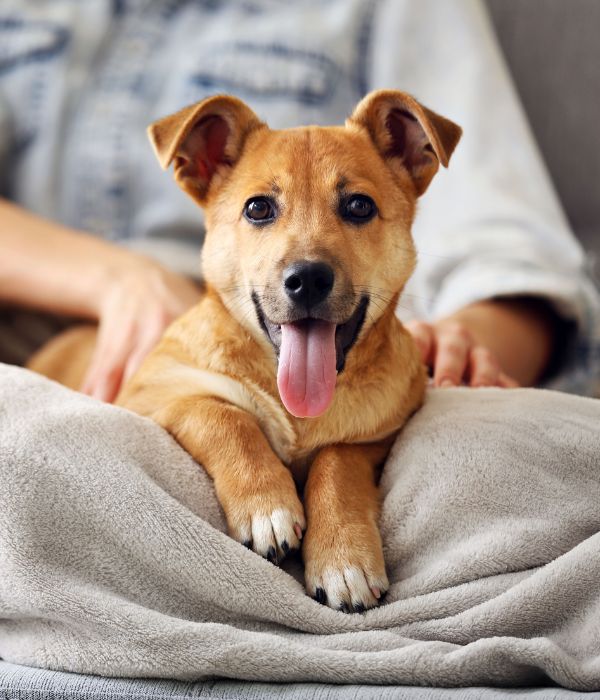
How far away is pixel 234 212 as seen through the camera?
132cm

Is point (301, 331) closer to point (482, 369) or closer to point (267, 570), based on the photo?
point (267, 570)

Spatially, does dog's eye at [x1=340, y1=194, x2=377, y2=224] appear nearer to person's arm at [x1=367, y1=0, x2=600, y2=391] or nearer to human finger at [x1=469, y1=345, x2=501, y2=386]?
human finger at [x1=469, y1=345, x2=501, y2=386]

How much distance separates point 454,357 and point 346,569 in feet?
2.09

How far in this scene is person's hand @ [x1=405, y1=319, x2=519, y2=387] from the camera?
5.14ft

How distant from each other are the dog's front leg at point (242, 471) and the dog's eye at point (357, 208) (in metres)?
0.32

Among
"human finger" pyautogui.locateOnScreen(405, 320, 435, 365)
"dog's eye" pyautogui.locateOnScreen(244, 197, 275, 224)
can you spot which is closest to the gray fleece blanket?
"dog's eye" pyautogui.locateOnScreen(244, 197, 275, 224)

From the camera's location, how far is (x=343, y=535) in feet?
3.52

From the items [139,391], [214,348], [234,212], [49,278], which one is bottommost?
[49,278]

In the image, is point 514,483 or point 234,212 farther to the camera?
point 234,212

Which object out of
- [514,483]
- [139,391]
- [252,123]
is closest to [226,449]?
[139,391]

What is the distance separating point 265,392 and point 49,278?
0.97 meters

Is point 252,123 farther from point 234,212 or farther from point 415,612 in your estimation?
point 415,612

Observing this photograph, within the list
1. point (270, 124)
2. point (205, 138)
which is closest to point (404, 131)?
point (205, 138)

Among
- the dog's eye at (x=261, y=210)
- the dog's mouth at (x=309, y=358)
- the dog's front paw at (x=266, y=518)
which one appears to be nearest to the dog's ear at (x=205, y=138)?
the dog's eye at (x=261, y=210)
